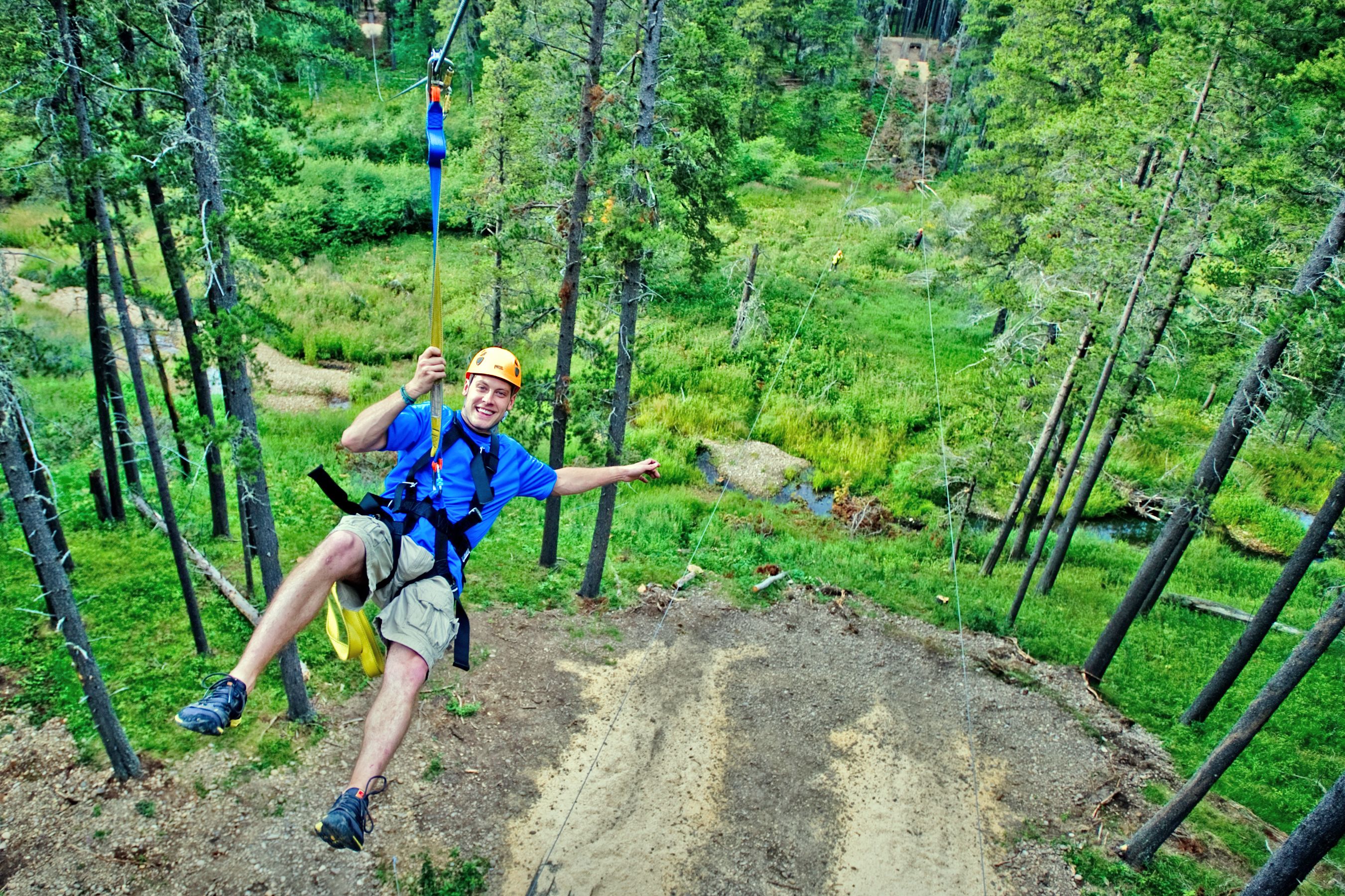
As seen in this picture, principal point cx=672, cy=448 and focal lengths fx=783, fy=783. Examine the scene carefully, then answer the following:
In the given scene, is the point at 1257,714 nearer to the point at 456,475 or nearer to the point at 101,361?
the point at 456,475

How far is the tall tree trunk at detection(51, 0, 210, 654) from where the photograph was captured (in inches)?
280

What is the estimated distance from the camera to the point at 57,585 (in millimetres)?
7344

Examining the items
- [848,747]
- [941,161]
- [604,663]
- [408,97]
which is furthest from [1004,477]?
[408,97]

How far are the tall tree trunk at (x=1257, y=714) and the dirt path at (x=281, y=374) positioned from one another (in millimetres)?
19729

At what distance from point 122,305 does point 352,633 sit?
6706 millimetres

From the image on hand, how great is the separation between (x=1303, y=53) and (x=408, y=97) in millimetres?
45182

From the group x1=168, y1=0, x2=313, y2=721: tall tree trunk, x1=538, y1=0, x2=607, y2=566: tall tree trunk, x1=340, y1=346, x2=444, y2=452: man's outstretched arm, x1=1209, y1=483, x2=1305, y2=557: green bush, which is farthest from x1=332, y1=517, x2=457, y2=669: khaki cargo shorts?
x1=1209, y1=483, x2=1305, y2=557: green bush

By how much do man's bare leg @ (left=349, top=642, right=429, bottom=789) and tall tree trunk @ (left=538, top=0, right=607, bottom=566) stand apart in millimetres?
5095

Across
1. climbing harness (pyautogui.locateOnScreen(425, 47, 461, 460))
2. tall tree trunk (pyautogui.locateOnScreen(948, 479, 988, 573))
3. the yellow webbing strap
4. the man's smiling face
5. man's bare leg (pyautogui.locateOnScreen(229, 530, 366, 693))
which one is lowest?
tall tree trunk (pyautogui.locateOnScreen(948, 479, 988, 573))

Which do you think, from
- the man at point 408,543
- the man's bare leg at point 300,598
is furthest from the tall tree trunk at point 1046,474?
the man's bare leg at point 300,598

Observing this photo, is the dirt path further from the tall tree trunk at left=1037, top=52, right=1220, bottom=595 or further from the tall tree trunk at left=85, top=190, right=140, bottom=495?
the tall tree trunk at left=1037, top=52, right=1220, bottom=595

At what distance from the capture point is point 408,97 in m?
45.6

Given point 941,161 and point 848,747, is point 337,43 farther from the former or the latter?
point 848,747

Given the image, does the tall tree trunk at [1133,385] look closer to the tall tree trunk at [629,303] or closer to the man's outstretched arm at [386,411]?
the tall tree trunk at [629,303]
